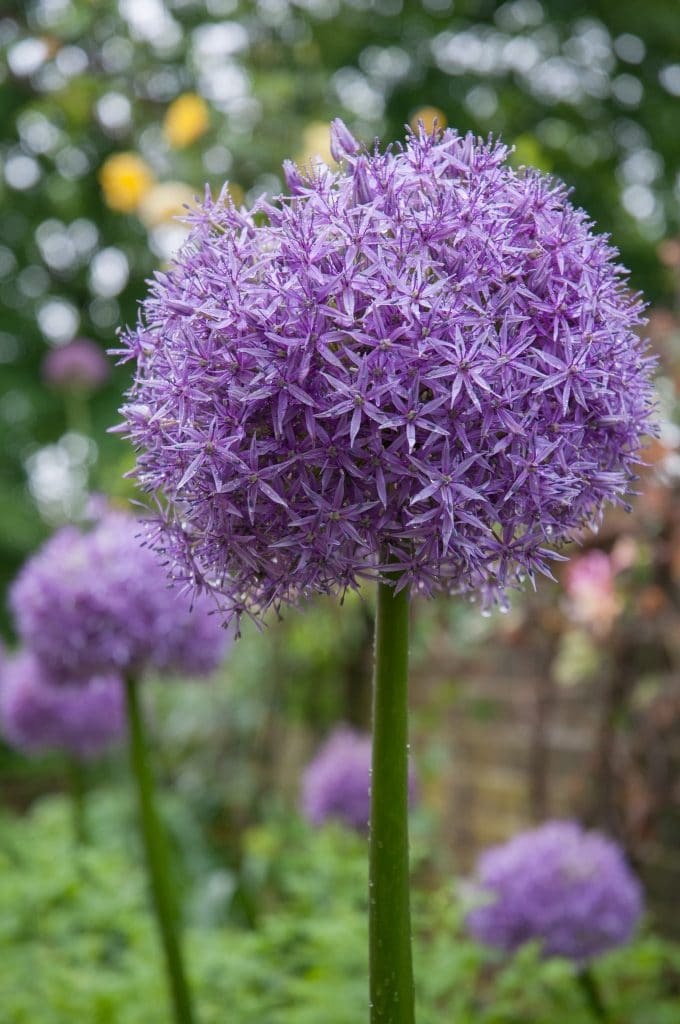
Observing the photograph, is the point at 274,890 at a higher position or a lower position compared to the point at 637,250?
lower

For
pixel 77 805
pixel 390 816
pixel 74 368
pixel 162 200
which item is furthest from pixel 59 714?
pixel 390 816

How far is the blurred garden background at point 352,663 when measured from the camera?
2.41 m

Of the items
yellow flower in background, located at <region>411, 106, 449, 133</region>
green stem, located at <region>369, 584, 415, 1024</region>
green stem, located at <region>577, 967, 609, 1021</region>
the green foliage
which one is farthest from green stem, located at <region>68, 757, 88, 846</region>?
green stem, located at <region>369, 584, 415, 1024</region>

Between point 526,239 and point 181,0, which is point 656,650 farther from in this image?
point 181,0

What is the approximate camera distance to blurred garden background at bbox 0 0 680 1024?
2.41m

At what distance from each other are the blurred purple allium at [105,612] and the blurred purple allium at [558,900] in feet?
2.73

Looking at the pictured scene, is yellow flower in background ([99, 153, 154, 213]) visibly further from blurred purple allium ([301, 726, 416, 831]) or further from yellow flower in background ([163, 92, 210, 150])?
blurred purple allium ([301, 726, 416, 831])

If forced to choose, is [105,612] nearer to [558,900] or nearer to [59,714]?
[558,900]

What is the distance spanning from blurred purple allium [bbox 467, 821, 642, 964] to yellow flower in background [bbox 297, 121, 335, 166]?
7.18 feet

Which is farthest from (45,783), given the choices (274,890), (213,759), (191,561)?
Result: (191,561)

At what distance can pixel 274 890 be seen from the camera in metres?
3.95

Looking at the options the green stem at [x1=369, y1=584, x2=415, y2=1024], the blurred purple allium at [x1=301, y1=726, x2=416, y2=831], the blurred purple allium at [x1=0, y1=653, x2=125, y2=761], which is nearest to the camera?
the green stem at [x1=369, y1=584, x2=415, y2=1024]

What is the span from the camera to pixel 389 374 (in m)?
1.02

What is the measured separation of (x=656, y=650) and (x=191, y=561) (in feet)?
7.39
